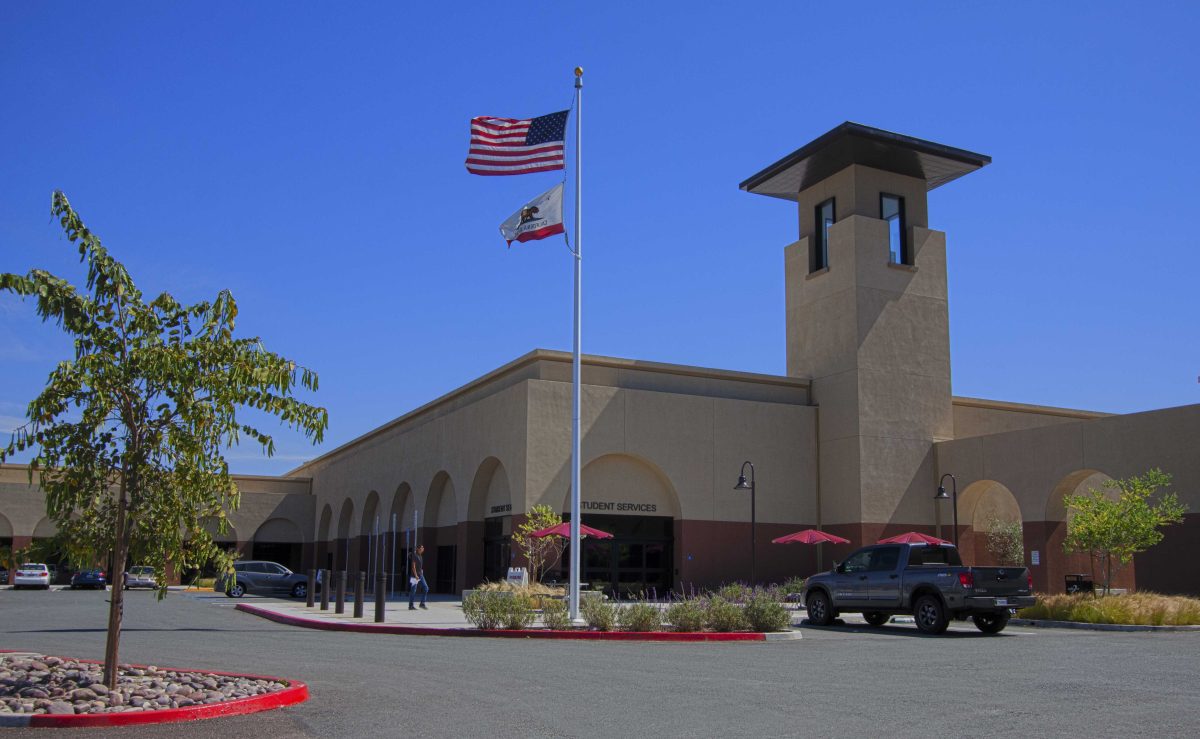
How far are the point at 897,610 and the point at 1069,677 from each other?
8.82 m

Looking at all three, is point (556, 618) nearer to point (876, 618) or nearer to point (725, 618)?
point (725, 618)

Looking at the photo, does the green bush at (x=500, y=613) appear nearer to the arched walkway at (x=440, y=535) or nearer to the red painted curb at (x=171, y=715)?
the red painted curb at (x=171, y=715)

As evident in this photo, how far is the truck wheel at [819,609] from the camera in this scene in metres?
23.0

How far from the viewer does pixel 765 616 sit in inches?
780

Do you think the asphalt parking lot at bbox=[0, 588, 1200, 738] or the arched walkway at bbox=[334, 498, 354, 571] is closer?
the asphalt parking lot at bbox=[0, 588, 1200, 738]

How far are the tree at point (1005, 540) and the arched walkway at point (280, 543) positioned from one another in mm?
41326

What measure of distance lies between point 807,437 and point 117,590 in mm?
30551

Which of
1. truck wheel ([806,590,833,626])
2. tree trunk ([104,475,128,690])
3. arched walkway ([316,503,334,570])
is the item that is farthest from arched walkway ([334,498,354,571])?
tree trunk ([104,475,128,690])

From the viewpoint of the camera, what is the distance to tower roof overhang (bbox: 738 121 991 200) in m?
37.0

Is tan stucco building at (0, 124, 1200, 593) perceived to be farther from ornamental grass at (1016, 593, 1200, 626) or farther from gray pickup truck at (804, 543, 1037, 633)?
gray pickup truck at (804, 543, 1037, 633)

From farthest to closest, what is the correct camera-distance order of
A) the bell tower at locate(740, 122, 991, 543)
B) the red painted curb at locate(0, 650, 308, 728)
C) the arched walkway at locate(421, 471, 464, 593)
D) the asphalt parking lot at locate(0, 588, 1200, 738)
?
the arched walkway at locate(421, 471, 464, 593)
the bell tower at locate(740, 122, 991, 543)
the asphalt parking lot at locate(0, 588, 1200, 738)
the red painted curb at locate(0, 650, 308, 728)

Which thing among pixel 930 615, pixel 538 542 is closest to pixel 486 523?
pixel 538 542

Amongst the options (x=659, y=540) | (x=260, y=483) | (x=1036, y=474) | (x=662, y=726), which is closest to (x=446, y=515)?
(x=659, y=540)

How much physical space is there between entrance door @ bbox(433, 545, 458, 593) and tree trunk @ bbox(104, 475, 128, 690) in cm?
2954
